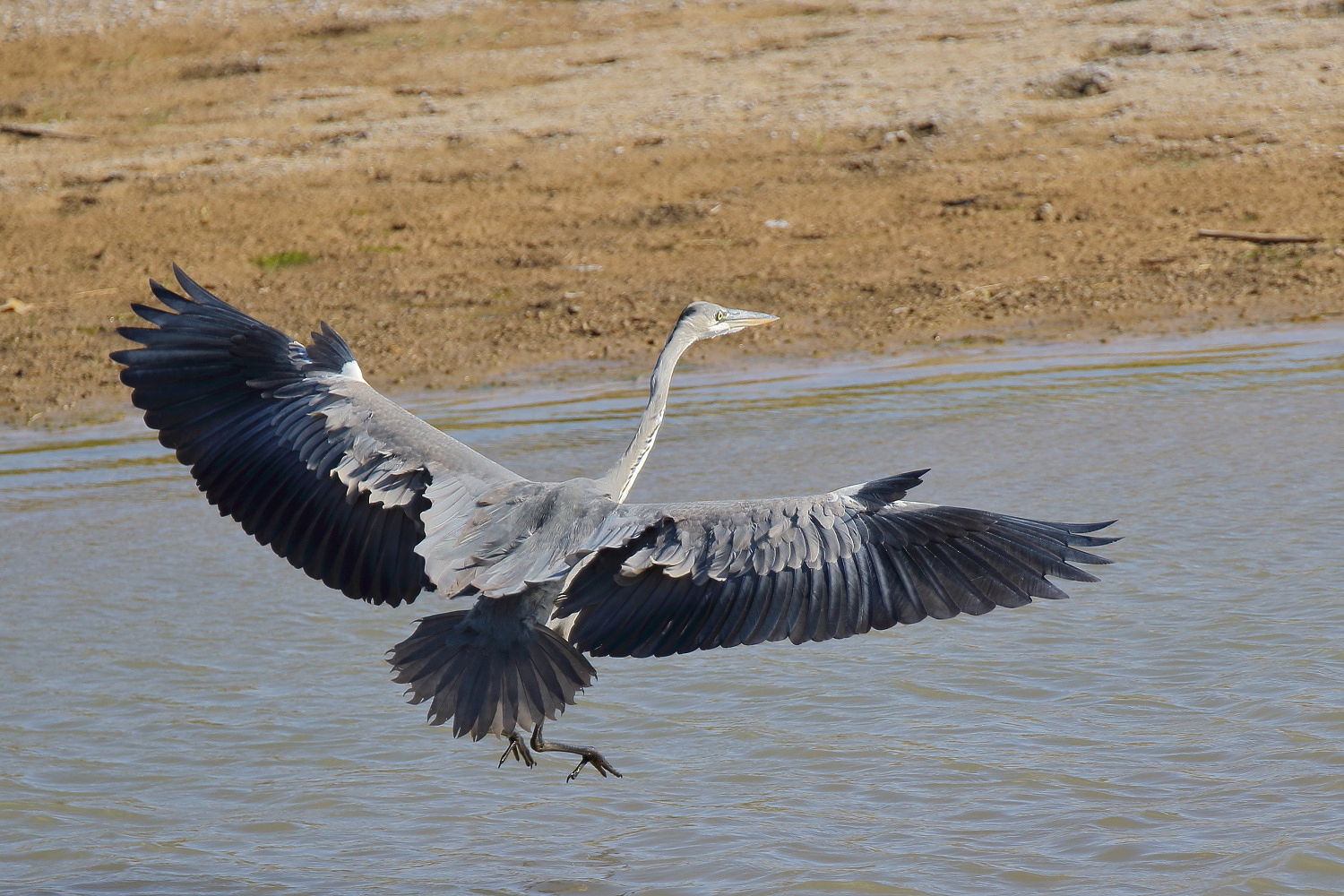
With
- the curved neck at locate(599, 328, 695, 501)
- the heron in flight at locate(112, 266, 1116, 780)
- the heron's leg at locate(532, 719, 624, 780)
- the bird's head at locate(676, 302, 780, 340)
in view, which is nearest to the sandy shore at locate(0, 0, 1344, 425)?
the bird's head at locate(676, 302, 780, 340)

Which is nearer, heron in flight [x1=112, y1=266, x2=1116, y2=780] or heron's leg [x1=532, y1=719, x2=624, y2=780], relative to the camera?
heron in flight [x1=112, y1=266, x2=1116, y2=780]

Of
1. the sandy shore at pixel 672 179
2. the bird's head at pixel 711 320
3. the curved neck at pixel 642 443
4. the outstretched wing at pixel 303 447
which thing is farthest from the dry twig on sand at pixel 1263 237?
the outstretched wing at pixel 303 447

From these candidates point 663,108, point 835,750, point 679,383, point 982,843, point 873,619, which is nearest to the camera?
point 873,619

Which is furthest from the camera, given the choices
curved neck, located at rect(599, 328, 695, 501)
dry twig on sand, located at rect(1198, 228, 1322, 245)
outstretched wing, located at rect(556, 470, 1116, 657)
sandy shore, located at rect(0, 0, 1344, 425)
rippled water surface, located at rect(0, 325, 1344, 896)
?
dry twig on sand, located at rect(1198, 228, 1322, 245)

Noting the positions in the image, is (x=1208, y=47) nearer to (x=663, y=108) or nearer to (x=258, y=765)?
(x=663, y=108)

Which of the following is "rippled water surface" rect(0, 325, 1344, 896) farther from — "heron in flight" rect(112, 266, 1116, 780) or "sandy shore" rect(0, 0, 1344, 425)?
"sandy shore" rect(0, 0, 1344, 425)

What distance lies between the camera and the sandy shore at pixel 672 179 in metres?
10.3

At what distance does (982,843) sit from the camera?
15.6 feet

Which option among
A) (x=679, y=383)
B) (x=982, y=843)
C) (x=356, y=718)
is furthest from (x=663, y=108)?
(x=982, y=843)

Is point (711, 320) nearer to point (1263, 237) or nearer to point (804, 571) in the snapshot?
point (804, 571)

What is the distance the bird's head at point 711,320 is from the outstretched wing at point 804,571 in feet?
5.49

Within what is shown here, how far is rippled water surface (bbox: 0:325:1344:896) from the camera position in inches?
188

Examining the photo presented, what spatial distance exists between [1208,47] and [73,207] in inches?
358

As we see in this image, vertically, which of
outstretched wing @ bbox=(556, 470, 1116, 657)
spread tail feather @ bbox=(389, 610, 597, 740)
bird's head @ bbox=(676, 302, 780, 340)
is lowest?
spread tail feather @ bbox=(389, 610, 597, 740)
